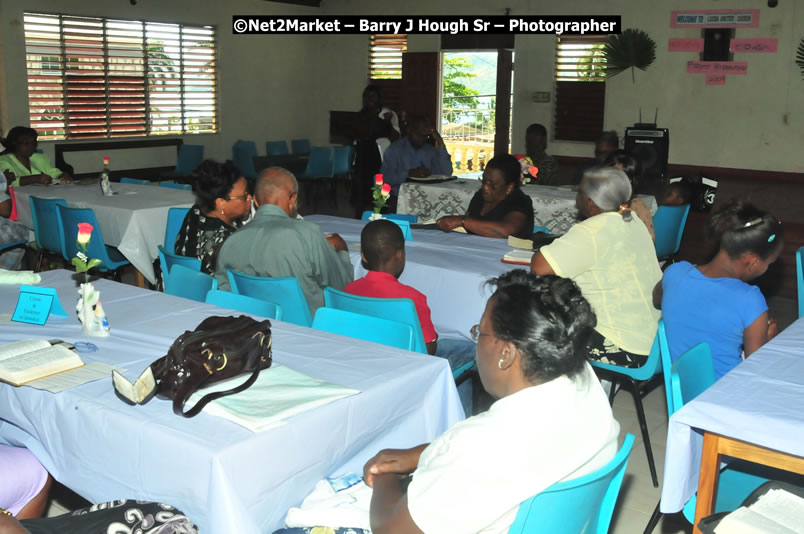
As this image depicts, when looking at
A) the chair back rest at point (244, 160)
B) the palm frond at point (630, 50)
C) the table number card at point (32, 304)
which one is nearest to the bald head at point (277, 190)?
the table number card at point (32, 304)

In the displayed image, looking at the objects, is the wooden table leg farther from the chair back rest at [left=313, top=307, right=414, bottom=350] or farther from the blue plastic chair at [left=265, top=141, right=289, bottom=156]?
the blue plastic chair at [left=265, top=141, right=289, bottom=156]

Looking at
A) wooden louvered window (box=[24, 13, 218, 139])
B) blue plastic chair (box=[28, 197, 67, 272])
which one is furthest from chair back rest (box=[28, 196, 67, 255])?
wooden louvered window (box=[24, 13, 218, 139])

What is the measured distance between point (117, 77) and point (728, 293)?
9895mm

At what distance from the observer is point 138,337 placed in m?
2.50

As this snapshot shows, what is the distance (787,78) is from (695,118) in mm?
1180

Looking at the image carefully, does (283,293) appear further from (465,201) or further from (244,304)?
(465,201)

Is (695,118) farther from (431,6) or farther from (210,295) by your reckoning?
(210,295)

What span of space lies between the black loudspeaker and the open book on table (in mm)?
7610

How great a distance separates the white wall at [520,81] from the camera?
962 centimetres

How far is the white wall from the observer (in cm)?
962

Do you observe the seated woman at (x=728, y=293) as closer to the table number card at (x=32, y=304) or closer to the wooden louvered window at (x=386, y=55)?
the table number card at (x=32, y=304)

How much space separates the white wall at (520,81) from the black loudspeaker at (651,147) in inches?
60.0

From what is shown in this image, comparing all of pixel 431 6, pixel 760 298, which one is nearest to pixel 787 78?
pixel 431 6

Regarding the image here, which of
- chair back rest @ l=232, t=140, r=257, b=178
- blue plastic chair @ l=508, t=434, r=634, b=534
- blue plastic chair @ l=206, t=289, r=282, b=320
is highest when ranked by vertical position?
chair back rest @ l=232, t=140, r=257, b=178
